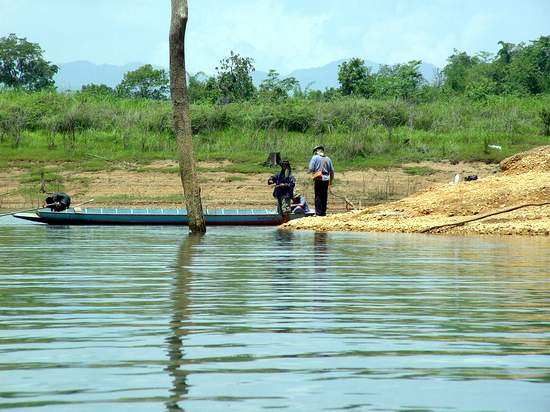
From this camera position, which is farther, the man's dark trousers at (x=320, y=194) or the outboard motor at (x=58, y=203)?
the outboard motor at (x=58, y=203)

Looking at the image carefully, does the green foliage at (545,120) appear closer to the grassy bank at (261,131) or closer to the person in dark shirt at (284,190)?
the grassy bank at (261,131)

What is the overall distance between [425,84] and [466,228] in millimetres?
36715

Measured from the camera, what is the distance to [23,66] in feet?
203

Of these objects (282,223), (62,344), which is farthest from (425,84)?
(62,344)

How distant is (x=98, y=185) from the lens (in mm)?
31844

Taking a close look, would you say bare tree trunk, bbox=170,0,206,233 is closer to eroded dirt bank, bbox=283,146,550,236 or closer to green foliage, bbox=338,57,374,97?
eroded dirt bank, bbox=283,146,550,236

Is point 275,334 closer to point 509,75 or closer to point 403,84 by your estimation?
point 403,84

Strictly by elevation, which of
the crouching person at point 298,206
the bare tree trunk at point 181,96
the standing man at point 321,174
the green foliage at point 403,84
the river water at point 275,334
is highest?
the green foliage at point 403,84

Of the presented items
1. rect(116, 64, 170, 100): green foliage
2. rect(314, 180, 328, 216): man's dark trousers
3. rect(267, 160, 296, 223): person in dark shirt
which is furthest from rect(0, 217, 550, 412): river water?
rect(116, 64, 170, 100): green foliage

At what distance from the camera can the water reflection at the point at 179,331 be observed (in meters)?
5.09

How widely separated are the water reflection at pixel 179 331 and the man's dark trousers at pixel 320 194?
10.4m

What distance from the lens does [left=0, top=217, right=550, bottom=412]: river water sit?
5.07 m

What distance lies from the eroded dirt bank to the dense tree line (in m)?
18.9

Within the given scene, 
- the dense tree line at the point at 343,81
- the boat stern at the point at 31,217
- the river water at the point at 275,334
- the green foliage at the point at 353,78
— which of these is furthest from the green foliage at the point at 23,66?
the river water at the point at 275,334
